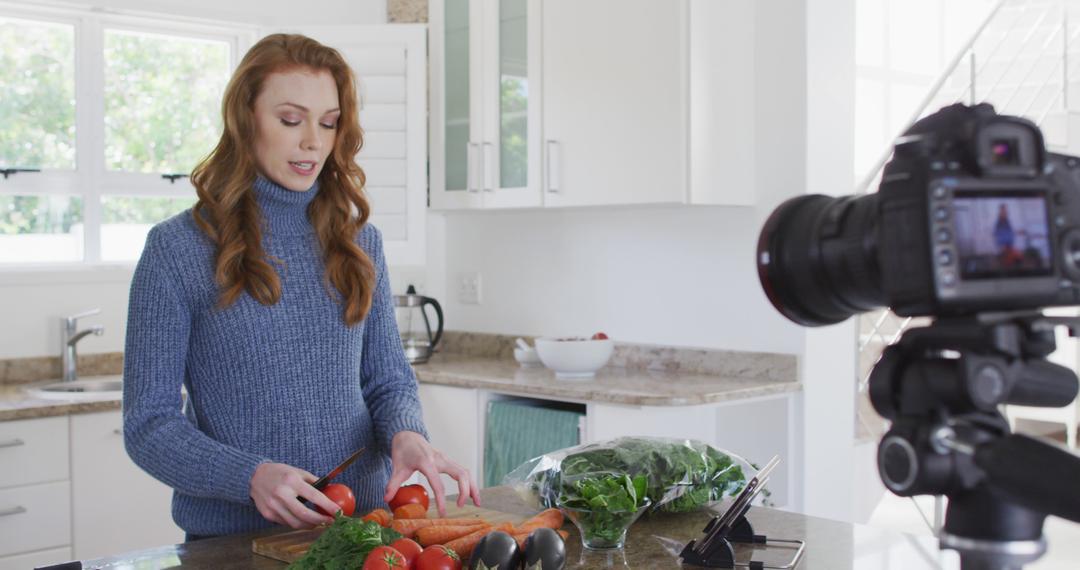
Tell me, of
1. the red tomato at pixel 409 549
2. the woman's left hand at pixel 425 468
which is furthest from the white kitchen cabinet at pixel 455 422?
the red tomato at pixel 409 549

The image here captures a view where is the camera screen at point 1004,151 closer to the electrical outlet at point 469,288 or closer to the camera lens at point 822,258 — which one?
the camera lens at point 822,258

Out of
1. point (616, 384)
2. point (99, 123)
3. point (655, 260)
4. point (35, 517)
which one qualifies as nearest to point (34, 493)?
point (35, 517)

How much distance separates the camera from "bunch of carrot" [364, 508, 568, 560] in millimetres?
1432

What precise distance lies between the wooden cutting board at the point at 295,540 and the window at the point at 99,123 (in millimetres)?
2514

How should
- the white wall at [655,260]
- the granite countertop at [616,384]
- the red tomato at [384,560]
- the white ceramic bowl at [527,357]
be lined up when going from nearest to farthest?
the red tomato at [384,560], the granite countertop at [616,384], the white wall at [655,260], the white ceramic bowl at [527,357]

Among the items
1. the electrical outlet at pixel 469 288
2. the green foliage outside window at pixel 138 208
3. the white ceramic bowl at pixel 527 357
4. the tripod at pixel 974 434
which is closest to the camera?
the tripod at pixel 974 434

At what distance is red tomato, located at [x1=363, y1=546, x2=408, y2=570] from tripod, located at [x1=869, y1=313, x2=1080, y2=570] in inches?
24.8

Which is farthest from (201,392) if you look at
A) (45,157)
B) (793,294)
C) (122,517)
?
(45,157)

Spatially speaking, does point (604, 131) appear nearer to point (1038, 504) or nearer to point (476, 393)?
point (476, 393)

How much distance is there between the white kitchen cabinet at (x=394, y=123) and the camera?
3975mm

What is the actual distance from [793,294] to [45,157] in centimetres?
335

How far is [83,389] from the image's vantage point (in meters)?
3.58

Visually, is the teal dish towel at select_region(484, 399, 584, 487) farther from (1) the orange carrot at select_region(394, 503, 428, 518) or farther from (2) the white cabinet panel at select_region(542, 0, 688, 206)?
(1) the orange carrot at select_region(394, 503, 428, 518)

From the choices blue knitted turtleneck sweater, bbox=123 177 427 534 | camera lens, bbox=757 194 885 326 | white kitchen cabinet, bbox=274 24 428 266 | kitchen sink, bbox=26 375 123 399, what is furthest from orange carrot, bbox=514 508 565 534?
white kitchen cabinet, bbox=274 24 428 266
